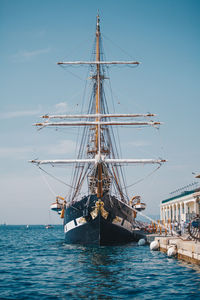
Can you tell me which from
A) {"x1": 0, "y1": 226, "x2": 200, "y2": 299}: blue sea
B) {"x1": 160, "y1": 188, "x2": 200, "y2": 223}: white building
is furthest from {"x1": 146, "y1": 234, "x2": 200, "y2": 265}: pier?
{"x1": 160, "y1": 188, "x2": 200, "y2": 223}: white building

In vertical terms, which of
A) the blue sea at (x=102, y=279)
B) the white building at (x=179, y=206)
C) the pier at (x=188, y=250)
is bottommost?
the blue sea at (x=102, y=279)

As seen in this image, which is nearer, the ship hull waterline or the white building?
the ship hull waterline

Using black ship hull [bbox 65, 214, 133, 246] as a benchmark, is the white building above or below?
above

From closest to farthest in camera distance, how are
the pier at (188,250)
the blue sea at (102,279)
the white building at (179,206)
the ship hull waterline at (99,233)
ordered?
the blue sea at (102,279), the pier at (188,250), the ship hull waterline at (99,233), the white building at (179,206)

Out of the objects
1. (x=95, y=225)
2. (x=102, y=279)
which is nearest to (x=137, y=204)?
(x=95, y=225)

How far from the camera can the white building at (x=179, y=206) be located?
133ft

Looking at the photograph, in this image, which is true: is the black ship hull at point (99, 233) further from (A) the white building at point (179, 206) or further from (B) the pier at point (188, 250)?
(A) the white building at point (179, 206)

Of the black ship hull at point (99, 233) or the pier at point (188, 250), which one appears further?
the black ship hull at point (99, 233)

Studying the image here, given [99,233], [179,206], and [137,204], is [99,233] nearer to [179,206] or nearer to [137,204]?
[137,204]

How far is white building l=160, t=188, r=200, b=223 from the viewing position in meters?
40.4

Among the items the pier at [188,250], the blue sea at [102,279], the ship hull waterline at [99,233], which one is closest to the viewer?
the blue sea at [102,279]

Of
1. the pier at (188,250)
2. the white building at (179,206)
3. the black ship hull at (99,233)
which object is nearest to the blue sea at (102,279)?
the pier at (188,250)

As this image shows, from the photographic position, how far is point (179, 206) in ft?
163

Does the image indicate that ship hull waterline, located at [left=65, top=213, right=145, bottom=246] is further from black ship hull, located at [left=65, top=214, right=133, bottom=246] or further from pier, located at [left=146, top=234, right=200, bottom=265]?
pier, located at [left=146, top=234, right=200, bottom=265]
